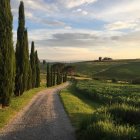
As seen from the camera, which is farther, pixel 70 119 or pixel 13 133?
pixel 70 119

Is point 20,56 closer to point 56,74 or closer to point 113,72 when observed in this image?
point 56,74

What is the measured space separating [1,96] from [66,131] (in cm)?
1213

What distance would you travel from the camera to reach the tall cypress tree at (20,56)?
3931cm

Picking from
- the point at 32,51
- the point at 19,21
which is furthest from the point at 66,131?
the point at 32,51

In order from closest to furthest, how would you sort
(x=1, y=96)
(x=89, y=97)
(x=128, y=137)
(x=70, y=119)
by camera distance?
(x=128, y=137), (x=70, y=119), (x=1, y=96), (x=89, y=97)

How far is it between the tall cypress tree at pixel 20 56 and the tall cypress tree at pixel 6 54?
10627mm

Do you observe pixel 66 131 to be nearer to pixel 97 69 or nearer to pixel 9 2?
pixel 9 2

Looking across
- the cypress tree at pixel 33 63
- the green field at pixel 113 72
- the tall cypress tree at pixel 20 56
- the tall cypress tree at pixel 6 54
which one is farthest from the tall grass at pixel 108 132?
the green field at pixel 113 72

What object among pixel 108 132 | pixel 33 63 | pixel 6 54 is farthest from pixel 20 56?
pixel 108 132

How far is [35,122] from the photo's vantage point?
19.0m

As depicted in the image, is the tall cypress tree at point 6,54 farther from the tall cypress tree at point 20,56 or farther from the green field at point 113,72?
the green field at point 113,72

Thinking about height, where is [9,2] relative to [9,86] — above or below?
above

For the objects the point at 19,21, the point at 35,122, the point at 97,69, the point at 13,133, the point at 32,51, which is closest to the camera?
the point at 13,133

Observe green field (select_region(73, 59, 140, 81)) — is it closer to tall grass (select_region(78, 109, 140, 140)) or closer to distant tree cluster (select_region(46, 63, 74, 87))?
distant tree cluster (select_region(46, 63, 74, 87))
